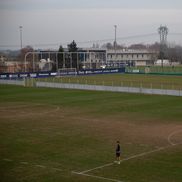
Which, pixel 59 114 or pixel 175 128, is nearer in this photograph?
pixel 175 128

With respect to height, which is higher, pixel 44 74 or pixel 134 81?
pixel 44 74

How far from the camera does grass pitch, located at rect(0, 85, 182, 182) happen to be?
72.3ft

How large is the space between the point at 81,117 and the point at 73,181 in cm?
2110

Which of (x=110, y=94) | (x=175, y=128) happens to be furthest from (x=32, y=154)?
(x=110, y=94)

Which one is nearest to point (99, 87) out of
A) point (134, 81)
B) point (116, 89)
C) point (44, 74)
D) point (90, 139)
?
point (116, 89)

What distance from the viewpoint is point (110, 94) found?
208 ft

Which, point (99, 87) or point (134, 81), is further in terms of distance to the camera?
point (134, 81)

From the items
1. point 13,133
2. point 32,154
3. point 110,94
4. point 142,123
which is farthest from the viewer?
point 110,94

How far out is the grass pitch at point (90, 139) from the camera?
867 inches

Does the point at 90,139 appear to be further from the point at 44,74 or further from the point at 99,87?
the point at 44,74

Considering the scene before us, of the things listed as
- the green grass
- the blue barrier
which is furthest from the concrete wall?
the blue barrier

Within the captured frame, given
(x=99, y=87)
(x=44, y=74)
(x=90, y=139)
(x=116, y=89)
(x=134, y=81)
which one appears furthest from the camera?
(x=44, y=74)

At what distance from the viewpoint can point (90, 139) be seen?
101 ft

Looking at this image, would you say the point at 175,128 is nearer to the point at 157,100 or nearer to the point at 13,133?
the point at 13,133
